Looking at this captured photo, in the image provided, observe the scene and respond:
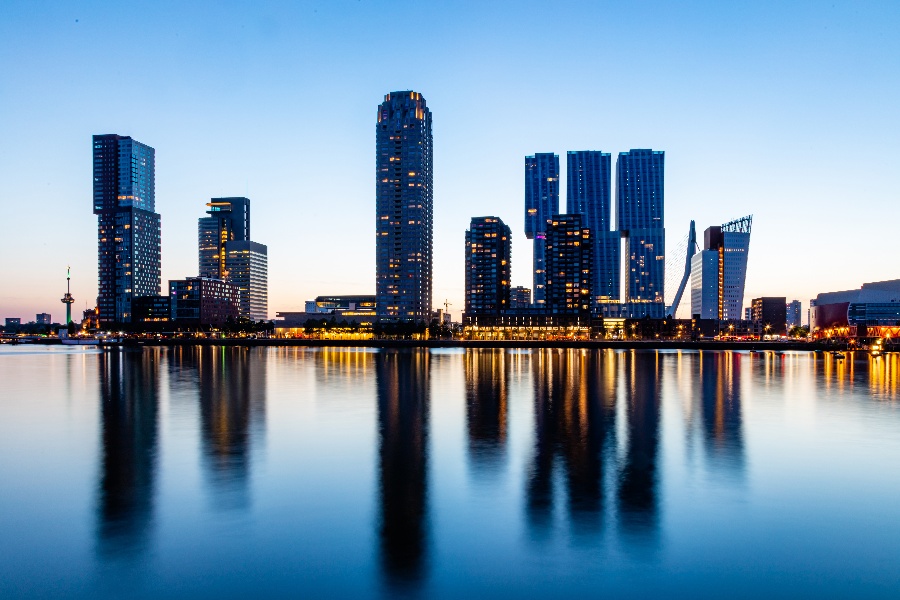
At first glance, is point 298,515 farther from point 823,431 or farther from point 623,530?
point 823,431

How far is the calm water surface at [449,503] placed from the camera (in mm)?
12641

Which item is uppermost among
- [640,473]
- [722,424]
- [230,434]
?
[640,473]

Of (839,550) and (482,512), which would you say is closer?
(839,550)

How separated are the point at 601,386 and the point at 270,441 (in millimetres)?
35331

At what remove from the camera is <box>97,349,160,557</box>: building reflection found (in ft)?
49.1

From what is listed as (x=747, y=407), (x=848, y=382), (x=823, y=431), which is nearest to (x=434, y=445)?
(x=823, y=431)

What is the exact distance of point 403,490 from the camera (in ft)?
63.5

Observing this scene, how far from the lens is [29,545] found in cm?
1448

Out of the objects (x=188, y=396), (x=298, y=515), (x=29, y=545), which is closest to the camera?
(x=29, y=545)

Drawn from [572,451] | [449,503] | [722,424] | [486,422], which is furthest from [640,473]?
[722,424]

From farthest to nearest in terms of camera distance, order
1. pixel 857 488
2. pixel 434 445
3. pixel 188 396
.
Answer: pixel 188 396 < pixel 434 445 < pixel 857 488

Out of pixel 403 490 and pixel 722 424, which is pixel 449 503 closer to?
pixel 403 490

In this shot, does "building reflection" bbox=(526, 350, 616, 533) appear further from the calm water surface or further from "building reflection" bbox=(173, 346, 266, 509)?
"building reflection" bbox=(173, 346, 266, 509)

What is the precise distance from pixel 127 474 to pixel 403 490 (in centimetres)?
1001
